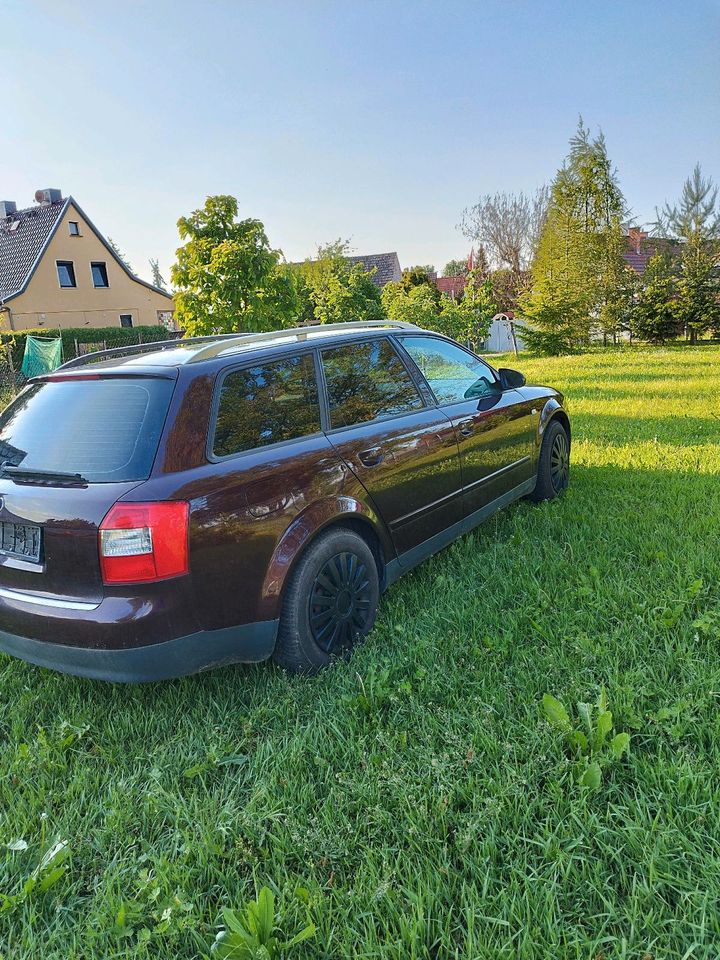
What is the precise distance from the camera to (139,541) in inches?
89.6

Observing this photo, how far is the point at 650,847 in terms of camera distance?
1802mm

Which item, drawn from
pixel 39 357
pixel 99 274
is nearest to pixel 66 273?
pixel 99 274

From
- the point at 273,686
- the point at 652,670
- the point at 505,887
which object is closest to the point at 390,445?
the point at 273,686

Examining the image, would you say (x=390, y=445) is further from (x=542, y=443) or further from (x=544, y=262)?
(x=544, y=262)

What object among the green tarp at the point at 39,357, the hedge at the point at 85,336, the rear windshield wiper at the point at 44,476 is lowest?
the rear windshield wiper at the point at 44,476

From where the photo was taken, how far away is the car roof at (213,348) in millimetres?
2748

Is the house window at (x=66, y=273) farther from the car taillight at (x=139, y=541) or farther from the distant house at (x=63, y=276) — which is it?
the car taillight at (x=139, y=541)

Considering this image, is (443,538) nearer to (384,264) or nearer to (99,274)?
(99,274)

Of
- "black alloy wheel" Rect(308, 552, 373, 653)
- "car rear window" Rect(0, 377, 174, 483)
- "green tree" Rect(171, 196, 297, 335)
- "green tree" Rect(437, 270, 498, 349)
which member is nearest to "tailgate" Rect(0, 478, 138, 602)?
"car rear window" Rect(0, 377, 174, 483)

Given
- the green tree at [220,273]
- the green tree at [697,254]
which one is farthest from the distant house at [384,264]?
the green tree at [220,273]

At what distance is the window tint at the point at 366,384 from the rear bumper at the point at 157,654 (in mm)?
1122

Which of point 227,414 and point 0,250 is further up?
point 0,250

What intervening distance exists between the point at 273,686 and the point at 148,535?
973 millimetres

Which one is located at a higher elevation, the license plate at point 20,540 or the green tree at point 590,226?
the green tree at point 590,226
